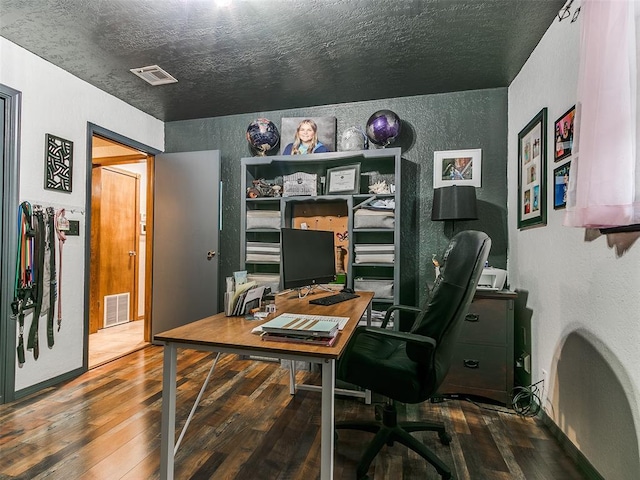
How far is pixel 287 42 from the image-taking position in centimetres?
232

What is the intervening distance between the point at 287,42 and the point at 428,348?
2.13 metres

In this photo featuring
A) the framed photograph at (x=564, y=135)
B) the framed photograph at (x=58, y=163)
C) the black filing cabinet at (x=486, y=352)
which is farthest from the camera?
the framed photograph at (x=58, y=163)

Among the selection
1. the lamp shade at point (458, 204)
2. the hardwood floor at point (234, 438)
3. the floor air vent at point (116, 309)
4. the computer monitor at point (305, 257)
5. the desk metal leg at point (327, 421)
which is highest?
the lamp shade at point (458, 204)

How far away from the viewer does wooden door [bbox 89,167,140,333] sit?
164 inches

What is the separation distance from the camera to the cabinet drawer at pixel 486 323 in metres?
2.35

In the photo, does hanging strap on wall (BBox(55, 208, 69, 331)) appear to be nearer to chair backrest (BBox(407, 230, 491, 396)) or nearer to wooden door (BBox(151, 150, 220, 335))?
wooden door (BBox(151, 150, 220, 335))

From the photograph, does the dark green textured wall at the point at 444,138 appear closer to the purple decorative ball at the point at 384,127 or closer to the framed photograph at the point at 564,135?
the purple decorative ball at the point at 384,127

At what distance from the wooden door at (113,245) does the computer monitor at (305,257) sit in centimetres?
308

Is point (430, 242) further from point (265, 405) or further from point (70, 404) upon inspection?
point (70, 404)

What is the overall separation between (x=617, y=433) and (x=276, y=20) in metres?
2.73

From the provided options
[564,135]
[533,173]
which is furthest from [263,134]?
[564,135]

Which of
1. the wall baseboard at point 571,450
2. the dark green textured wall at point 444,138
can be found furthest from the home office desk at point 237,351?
the dark green textured wall at point 444,138

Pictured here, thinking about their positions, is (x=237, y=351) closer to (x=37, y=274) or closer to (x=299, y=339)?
(x=299, y=339)

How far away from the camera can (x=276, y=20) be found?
6.86 feet
